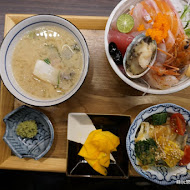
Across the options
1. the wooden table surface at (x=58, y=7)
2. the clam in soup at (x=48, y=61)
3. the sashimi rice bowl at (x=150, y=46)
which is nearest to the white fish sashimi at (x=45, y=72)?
the clam in soup at (x=48, y=61)

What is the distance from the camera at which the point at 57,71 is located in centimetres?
163

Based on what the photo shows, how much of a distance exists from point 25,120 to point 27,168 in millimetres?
380

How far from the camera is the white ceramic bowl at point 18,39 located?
5.04 feet

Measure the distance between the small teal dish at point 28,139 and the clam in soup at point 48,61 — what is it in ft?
0.67

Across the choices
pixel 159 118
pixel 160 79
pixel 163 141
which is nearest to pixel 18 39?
pixel 160 79

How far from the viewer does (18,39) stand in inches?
63.7

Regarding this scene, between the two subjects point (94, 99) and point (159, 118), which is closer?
point (159, 118)

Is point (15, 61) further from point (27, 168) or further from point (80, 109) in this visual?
point (27, 168)

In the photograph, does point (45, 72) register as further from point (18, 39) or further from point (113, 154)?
point (113, 154)

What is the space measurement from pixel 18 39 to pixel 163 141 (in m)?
1.32

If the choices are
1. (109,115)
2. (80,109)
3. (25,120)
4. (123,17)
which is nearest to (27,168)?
(25,120)

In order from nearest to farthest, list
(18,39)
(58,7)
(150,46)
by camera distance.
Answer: (150,46), (18,39), (58,7)

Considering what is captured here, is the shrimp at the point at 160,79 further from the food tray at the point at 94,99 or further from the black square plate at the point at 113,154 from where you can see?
the black square plate at the point at 113,154

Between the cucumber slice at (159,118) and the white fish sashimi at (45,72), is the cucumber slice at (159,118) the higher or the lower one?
the lower one
